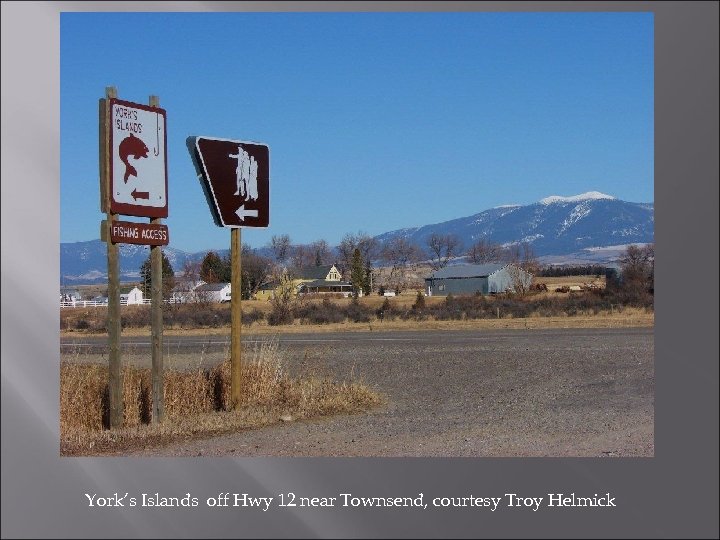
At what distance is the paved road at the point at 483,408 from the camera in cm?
972

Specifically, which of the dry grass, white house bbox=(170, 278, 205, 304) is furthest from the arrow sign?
white house bbox=(170, 278, 205, 304)

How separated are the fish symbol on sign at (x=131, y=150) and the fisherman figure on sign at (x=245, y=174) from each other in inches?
62.6

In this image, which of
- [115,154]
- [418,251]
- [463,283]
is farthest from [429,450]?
[418,251]

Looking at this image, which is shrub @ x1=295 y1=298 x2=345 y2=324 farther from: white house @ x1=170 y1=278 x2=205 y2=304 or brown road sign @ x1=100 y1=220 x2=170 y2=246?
brown road sign @ x1=100 y1=220 x2=170 y2=246

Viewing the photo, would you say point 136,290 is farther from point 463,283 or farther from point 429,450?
point 463,283

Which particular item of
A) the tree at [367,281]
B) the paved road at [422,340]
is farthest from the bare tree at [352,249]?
the paved road at [422,340]

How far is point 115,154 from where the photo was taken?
10.3 m

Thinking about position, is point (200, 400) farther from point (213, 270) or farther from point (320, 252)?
point (320, 252)

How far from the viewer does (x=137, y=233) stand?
35.1 ft

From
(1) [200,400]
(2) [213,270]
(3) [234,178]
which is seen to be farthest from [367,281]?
(3) [234,178]

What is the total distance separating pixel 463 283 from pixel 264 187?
71.2 m

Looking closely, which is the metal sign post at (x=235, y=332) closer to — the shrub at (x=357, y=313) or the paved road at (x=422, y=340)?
the paved road at (x=422, y=340)

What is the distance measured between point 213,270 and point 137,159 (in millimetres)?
47699

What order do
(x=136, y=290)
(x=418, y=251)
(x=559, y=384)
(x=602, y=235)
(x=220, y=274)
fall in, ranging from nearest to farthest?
(x=559, y=384)
(x=136, y=290)
(x=220, y=274)
(x=418, y=251)
(x=602, y=235)
